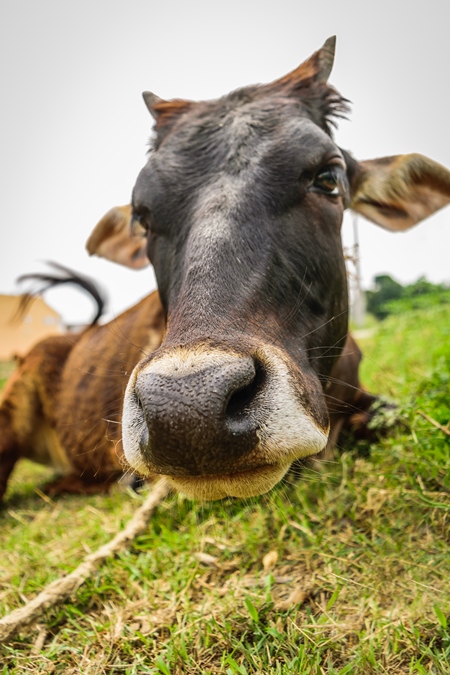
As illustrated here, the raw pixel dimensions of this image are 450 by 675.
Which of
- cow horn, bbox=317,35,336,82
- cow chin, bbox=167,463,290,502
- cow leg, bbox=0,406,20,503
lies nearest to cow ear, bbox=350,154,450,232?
cow horn, bbox=317,35,336,82

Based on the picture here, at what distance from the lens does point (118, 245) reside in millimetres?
4898

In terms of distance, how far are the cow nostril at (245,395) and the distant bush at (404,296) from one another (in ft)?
23.3

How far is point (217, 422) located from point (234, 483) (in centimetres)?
30

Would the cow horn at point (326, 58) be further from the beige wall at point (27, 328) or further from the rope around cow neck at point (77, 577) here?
the beige wall at point (27, 328)

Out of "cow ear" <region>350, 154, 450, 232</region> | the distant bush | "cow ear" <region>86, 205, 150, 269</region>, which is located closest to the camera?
"cow ear" <region>350, 154, 450, 232</region>

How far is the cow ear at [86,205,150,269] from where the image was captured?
4.79m

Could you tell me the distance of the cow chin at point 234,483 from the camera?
1.78 metres

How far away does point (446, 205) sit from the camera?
392 cm

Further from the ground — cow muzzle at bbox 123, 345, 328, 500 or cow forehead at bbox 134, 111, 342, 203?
cow forehead at bbox 134, 111, 342, 203

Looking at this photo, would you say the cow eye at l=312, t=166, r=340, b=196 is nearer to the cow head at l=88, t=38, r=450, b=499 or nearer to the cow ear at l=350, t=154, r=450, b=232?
the cow head at l=88, t=38, r=450, b=499

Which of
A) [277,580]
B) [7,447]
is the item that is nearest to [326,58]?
[277,580]

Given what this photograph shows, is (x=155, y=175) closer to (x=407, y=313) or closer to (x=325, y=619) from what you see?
(x=325, y=619)

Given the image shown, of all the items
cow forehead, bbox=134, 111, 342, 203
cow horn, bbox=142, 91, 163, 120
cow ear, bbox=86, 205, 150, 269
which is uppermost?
cow horn, bbox=142, 91, 163, 120

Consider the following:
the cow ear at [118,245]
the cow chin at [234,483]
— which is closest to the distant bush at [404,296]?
the cow ear at [118,245]
